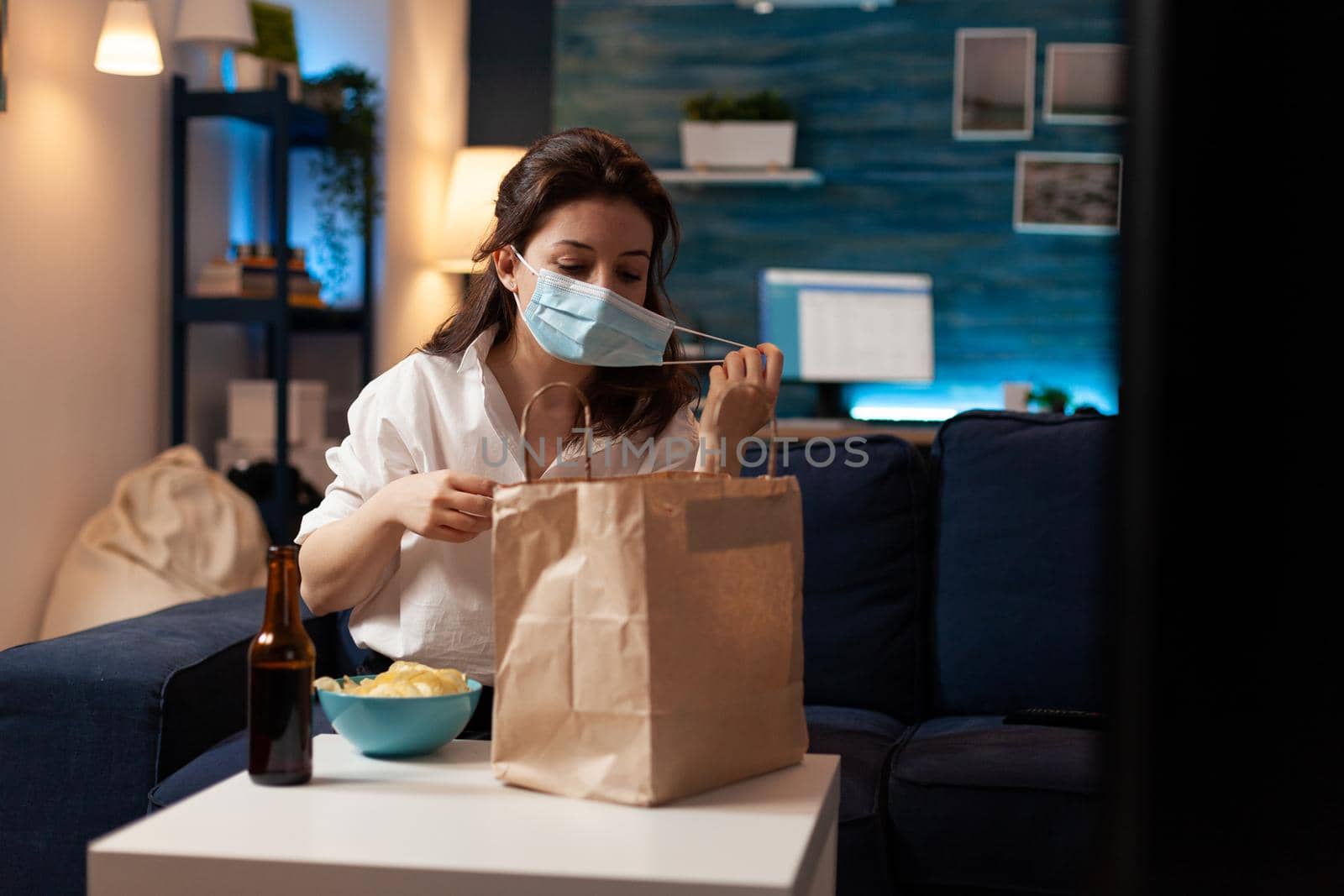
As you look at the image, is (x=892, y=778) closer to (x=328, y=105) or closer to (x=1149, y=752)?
(x=1149, y=752)

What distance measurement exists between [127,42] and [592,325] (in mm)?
1905

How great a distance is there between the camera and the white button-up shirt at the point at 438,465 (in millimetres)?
1420

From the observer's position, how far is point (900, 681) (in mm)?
1985

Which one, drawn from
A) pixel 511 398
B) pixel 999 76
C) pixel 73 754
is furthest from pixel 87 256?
pixel 999 76

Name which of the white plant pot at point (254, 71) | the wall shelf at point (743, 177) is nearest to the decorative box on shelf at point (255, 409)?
the white plant pot at point (254, 71)

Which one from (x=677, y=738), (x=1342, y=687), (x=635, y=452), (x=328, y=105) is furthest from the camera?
(x=328, y=105)

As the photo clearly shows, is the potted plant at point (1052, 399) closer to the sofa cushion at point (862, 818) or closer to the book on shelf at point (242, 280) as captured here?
the book on shelf at point (242, 280)

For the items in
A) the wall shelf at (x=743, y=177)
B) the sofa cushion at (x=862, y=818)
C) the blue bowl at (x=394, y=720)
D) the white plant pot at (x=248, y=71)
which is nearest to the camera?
the blue bowl at (x=394, y=720)

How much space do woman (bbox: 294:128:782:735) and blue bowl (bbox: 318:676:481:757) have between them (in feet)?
0.87

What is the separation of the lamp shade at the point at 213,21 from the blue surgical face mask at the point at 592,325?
2145mm

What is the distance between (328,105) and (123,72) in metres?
0.88

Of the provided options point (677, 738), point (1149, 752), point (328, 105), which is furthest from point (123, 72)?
point (1149, 752)

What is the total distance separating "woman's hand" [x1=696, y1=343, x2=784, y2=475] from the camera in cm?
113

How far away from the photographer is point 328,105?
3.65 metres
